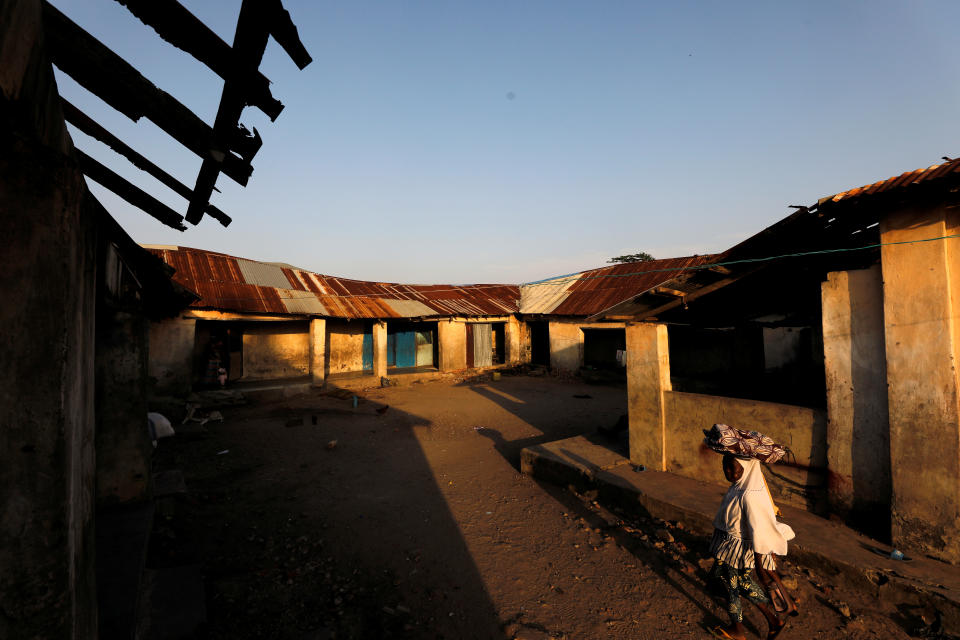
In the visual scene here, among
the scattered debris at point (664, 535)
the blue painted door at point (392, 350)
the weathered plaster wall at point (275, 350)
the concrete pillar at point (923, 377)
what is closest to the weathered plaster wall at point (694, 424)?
the concrete pillar at point (923, 377)

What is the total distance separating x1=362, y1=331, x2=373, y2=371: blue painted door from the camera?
744 inches

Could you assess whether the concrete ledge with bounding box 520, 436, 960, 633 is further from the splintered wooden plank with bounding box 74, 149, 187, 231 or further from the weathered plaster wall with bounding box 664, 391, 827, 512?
the splintered wooden plank with bounding box 74, 149, 187, 231

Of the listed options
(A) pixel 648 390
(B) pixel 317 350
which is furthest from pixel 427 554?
(B) pixel 317 350

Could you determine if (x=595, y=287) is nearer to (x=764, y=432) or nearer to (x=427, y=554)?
(x=764, y=432)

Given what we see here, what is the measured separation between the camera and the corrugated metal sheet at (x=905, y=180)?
12.1ft

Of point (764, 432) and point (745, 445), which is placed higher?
point (745, 445)

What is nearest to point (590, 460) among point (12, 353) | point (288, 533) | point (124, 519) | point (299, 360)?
point (288, 533)

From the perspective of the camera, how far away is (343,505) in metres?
6.30

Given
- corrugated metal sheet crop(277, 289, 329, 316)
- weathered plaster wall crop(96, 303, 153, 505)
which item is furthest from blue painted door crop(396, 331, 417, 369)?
weathered plaster wall crop(96, 303, 153, 505)

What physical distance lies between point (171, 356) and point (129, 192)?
9650 mm

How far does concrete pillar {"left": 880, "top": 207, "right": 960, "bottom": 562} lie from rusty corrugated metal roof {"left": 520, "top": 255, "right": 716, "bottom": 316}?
12.1 meters

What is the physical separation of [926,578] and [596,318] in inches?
176

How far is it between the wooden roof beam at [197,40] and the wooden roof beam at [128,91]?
0.37 metres

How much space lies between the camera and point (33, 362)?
4.94ft
